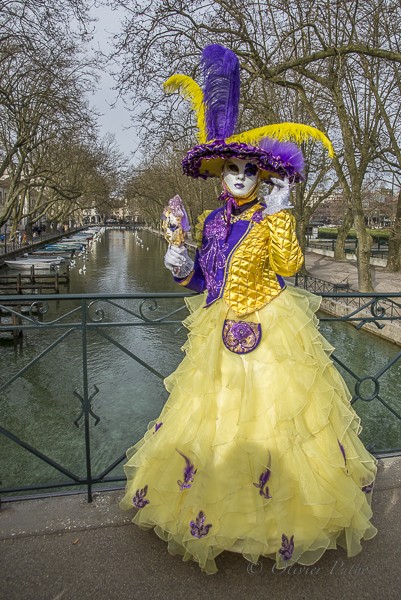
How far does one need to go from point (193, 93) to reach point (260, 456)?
6.47 ft

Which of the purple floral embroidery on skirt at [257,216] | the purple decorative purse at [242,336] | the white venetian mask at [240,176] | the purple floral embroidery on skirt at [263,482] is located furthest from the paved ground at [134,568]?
the white venetian mask at [240,176]

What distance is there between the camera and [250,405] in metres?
2.08

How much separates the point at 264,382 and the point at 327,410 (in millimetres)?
331

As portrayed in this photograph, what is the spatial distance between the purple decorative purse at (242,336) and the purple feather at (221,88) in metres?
1.01

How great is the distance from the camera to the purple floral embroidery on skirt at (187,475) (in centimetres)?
210

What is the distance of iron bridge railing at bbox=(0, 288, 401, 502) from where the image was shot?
255 centimetres

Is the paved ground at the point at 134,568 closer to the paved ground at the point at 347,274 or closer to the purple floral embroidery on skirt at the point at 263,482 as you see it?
Answer: the purple floral embroidery on skirt at the point at 263,482

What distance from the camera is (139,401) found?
883 centimetres

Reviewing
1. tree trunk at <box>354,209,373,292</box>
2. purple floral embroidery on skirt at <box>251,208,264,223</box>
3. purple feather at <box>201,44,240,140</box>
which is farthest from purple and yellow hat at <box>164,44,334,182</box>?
tree trunk at <box>354,209,373,292</box>

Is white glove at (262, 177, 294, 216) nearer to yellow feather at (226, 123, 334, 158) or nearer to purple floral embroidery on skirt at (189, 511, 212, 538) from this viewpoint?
yellow feather at (226, 123, 334, 158)

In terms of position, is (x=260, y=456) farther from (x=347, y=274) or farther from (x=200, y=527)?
(x=347, y=274)

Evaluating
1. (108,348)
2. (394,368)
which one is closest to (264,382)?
(394,368)

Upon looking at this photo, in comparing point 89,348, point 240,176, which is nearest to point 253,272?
point 240,176

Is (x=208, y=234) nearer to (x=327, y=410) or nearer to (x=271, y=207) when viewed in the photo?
(x=271, y=207)
